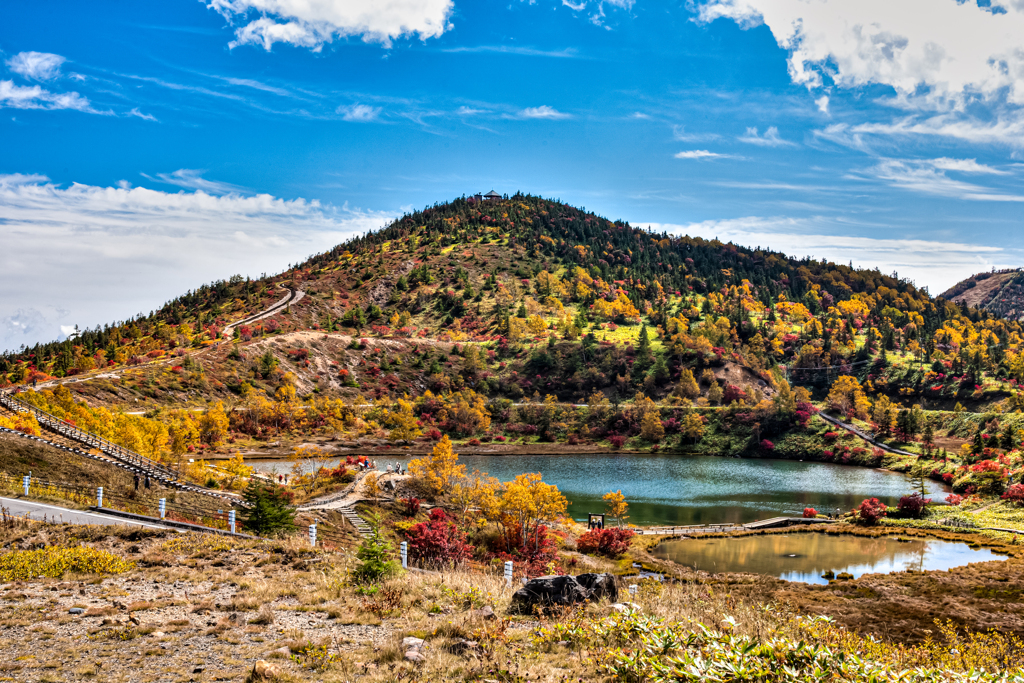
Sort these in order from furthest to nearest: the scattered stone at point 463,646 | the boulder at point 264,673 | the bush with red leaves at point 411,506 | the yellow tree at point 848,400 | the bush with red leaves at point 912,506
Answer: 1. the yellow tree at point 848,400
2. the bush with red leaves at point 912,506
3. the bush with red leaves at point 411,506
4. the scattered stone at point 463,646
5. the boulder at point 264,673

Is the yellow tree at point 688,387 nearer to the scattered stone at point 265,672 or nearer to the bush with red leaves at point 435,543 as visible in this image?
the bush with red leaves at point 435,543

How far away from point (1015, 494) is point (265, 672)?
2510 inches

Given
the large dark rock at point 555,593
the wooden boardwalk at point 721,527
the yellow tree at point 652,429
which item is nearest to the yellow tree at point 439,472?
the wooden boardwalk at point 721,527

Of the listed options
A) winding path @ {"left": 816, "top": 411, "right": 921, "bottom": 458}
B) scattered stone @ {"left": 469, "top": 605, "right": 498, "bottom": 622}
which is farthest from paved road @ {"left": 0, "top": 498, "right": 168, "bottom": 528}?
winding path @ {"left": 816, "top": 411, "right": 921, "bottom": 458}

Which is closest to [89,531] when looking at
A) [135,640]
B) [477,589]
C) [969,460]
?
[135,640]

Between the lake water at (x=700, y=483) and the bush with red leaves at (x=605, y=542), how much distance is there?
10505 mm

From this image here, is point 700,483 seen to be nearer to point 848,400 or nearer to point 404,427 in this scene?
point 404,427

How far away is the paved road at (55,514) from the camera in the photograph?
723 inches

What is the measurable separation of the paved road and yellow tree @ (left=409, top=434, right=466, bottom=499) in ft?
89.0

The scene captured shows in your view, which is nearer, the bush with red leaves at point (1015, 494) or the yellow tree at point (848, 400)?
the bush with red leaves at point (1015, 494)

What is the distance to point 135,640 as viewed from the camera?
9.70m

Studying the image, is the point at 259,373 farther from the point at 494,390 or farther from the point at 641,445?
the point at 641,445

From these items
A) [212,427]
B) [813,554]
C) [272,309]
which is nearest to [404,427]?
[212,427]

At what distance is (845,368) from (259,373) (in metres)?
131
